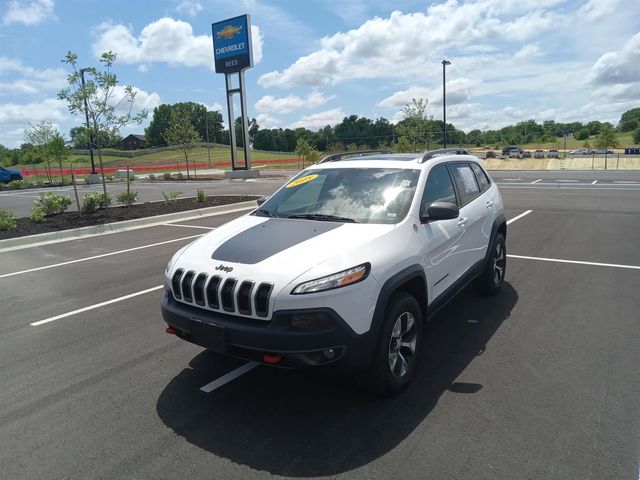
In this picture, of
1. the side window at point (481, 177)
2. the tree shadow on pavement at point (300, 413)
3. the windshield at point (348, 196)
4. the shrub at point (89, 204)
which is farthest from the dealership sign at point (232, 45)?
the tree shadow on pavement at point (300, 413)

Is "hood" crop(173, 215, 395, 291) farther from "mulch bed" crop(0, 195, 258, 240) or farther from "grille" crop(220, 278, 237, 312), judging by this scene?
"mulch bed" crop(0, 195, 258, 240)

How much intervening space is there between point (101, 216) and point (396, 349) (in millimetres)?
12339

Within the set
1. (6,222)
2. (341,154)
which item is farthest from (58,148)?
(341,154)

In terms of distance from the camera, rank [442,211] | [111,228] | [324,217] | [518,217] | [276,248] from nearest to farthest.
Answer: [276,248] → [442,211] → [324,217] → [111,228] → [518,217]

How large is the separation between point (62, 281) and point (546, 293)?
23.1 feet

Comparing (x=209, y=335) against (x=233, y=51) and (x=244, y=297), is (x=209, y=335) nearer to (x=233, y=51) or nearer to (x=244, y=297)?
(x=244, y=297)

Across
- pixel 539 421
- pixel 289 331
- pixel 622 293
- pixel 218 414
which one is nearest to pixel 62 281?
pixel 218 414

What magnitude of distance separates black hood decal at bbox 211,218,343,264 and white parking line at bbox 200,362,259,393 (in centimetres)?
105

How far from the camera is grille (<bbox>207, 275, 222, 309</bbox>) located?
316 centimetres

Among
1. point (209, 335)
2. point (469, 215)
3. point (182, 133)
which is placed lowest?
point (209, 335)

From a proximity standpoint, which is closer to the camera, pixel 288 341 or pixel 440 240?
pixel 288 341

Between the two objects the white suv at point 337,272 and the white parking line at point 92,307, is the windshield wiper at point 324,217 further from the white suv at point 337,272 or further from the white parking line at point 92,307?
the white parking line at point 92,307

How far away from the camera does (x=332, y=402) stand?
11.3 feet

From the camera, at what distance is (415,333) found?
144 inches
